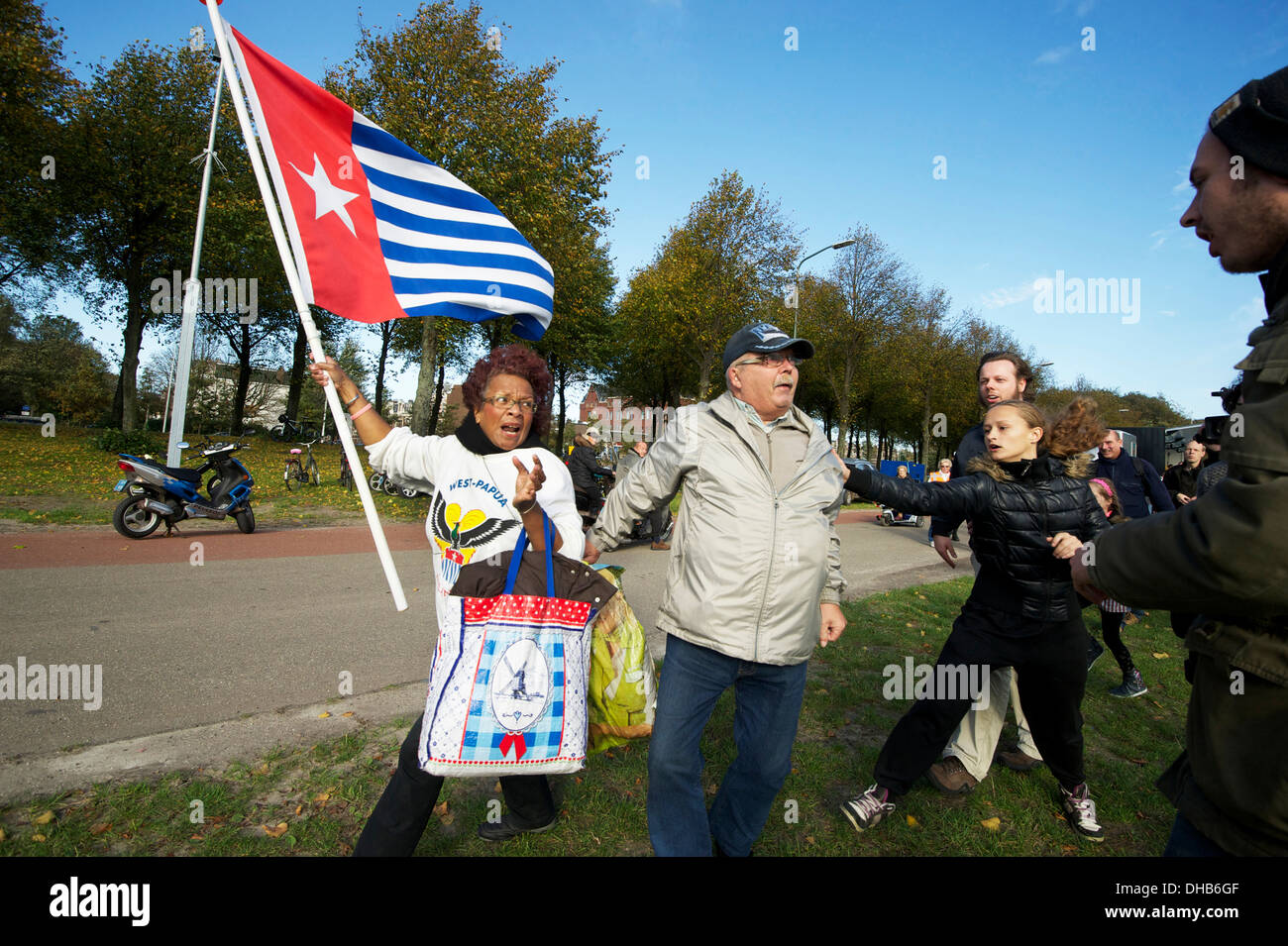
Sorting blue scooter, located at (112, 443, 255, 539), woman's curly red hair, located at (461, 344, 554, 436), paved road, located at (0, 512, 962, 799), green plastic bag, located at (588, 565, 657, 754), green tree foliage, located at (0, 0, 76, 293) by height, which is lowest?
paved road, located at (0, 512, 962, 799)

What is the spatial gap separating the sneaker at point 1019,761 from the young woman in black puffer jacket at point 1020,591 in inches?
17.9

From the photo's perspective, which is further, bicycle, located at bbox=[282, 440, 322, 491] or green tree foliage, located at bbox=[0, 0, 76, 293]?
green tree foliage, located at bbox=[0, 0, 76, 293]

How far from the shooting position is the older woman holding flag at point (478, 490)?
7.47 feet

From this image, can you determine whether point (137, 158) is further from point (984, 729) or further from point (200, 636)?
point (984, 729)

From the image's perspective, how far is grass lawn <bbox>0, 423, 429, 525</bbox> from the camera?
10477 millimetres

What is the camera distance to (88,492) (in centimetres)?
1238

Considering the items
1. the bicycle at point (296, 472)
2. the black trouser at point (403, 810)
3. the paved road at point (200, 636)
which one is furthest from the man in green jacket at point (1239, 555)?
the bicycle at point (296, 472)

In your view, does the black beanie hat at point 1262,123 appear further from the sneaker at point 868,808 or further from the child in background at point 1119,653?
the child in background at point 1119,653

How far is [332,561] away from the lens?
27.3 ft

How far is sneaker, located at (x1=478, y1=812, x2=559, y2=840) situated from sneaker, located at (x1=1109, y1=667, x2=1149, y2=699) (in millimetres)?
4529
